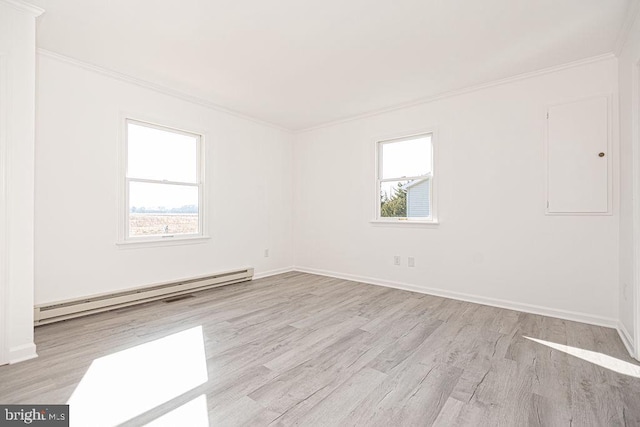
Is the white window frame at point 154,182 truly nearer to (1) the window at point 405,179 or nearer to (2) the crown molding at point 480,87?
(2) the crown molding at point 480,87

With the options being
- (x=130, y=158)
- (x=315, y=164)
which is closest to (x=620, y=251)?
(x=315, y=164)

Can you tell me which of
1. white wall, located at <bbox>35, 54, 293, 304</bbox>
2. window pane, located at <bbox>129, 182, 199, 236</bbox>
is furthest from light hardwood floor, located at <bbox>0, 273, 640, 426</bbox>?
window pane, located at <bbox>129, 182, 199, 236</bbox>

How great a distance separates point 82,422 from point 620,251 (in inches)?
172

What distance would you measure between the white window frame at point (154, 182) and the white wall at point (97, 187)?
0.06 meters

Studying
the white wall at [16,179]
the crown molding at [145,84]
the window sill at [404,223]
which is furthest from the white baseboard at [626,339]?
the crown molding at [145,84]

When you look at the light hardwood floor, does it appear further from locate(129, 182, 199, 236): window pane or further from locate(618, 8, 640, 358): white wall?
locate(129, 182, 199, 236): window pane

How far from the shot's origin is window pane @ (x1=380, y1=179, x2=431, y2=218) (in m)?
4.21

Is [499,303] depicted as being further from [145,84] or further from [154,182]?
[145,84]

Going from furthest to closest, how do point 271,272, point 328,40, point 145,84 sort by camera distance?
point 271,272, point 145,84, point 328,40

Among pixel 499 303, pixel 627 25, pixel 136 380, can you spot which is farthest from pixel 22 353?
pixel 627 25

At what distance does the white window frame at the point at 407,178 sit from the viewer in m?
4.06

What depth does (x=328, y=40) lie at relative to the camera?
9.00ft

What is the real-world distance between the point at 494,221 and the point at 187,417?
358cm

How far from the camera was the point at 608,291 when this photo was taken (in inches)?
116
